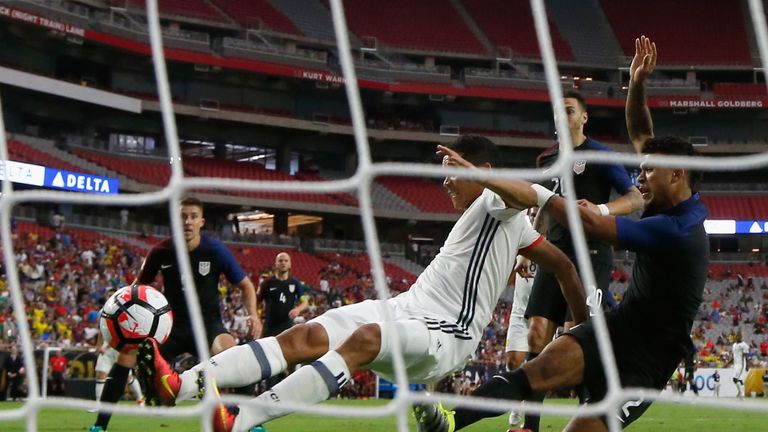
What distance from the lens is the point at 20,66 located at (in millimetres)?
27844

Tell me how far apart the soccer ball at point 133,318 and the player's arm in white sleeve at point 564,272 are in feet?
7.55

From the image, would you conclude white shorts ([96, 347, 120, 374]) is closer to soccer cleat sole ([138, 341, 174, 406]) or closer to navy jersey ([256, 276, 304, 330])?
navy jersey ([256, 276, 304, 330])

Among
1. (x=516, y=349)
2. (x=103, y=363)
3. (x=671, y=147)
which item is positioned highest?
(x=671, y=147)

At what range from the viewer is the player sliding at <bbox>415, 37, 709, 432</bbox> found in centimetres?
387

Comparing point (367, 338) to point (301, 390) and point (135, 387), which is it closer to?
point (301, 390)

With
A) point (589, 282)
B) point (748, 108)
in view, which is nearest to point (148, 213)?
point (748, 108)

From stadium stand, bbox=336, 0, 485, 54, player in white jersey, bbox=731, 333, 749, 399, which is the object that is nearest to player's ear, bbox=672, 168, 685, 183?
player in white jersey, bbox=731, 333, 749, 399

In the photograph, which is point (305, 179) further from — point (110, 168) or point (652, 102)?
point (652, 102)

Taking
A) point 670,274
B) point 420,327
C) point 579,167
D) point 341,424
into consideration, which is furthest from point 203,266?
point 670,274

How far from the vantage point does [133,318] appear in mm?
5609

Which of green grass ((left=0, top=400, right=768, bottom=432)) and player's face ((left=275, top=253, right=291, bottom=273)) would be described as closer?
green grass ((left=0, top=400, right=768, bottom=432))

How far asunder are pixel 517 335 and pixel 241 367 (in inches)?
124

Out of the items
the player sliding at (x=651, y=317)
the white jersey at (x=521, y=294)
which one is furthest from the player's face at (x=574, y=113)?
the player sliding at (x=651, y=317)

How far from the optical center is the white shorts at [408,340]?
12.7 feet
